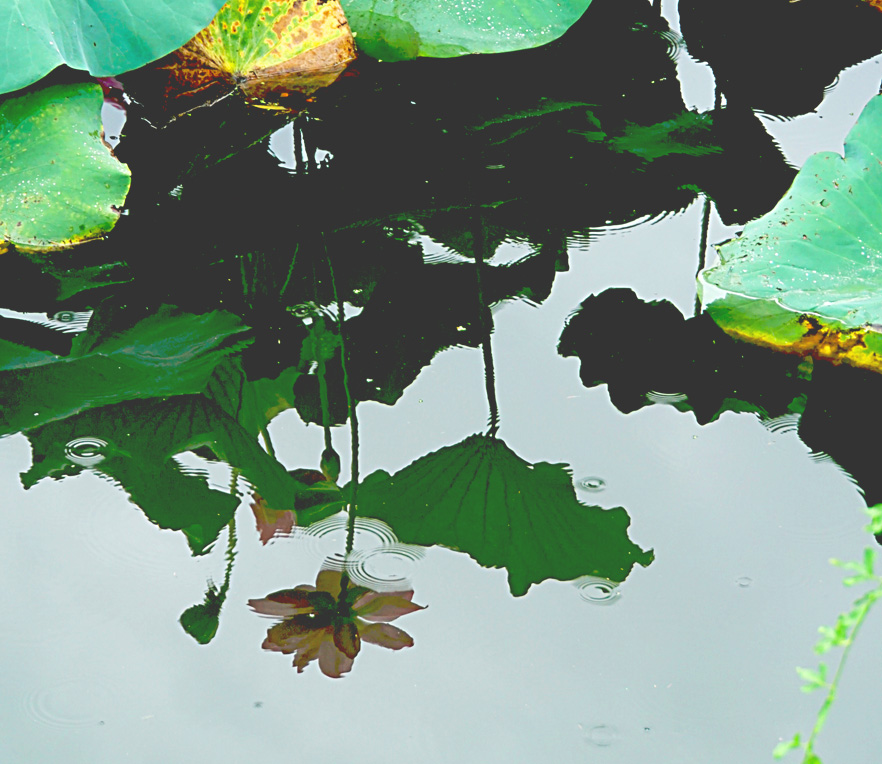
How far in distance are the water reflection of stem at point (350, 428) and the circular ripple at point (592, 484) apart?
0.34 m

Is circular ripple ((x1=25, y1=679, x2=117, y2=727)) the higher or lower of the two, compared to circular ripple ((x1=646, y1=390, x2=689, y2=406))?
lower

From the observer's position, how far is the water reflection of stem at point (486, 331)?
5.26ft

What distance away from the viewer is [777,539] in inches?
52.9

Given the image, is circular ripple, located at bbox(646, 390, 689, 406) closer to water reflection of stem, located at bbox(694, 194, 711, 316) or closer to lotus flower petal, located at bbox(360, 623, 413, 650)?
water reflection of stem, located at bbox(694, 194, 711, 316)

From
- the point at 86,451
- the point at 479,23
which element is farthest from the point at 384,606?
the point at 479,23

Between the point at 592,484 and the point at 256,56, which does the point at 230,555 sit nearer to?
the point at 592,484

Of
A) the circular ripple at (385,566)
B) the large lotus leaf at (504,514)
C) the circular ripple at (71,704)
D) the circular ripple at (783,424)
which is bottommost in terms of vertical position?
the circular ripple at (71,704)

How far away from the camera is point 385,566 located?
133 cm

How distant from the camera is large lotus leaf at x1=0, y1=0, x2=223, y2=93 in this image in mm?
1892

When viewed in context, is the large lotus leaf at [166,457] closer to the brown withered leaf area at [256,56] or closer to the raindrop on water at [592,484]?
the raindrop on water at [592,484]

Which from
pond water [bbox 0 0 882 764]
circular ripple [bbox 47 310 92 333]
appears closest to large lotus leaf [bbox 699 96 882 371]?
pond water [bbox 0 0 882 764]

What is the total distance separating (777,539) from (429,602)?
49cm

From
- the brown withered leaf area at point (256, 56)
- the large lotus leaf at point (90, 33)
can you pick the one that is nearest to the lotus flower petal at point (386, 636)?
the large lotus leaf at point (90, 33)

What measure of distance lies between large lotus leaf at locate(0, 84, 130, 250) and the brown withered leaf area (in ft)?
1.47
